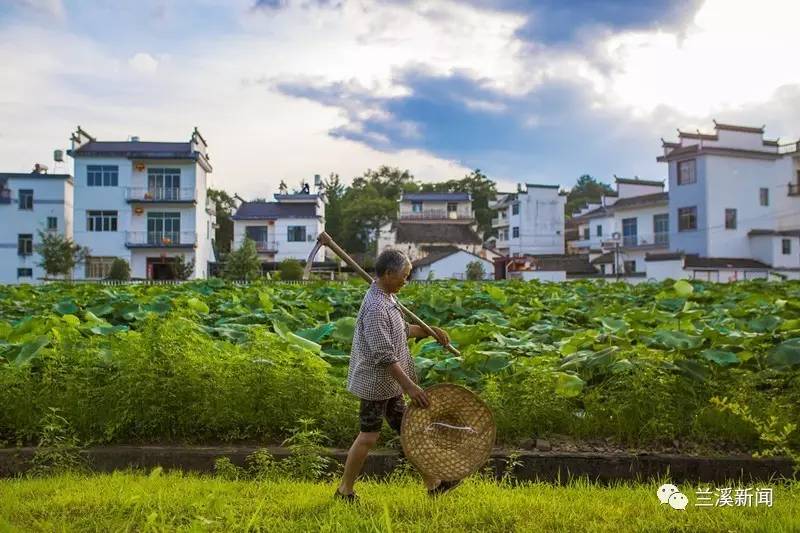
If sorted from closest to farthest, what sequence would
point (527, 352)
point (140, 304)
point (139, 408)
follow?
1. point (139, 408)
2. point (527, 352)
3. point (140, 304)

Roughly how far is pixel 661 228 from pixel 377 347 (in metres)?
38.7

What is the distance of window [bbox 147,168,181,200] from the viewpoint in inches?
1437

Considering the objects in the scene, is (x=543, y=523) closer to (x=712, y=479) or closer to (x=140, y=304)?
(x=712, y=479)

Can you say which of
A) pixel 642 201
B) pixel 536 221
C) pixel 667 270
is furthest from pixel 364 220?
pixel 667 270

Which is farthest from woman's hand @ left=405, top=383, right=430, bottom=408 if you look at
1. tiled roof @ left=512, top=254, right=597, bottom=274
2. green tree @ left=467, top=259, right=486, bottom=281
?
tiled roof @ left=512, top=254, right=597, bottom=274

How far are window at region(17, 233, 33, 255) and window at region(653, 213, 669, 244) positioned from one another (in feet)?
104

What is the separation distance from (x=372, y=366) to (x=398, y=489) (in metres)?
0.82

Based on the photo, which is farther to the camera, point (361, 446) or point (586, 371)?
point (586, 371)

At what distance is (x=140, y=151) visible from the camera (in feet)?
119

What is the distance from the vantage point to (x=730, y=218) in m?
35.4

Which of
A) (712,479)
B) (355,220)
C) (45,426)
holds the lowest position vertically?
(712,479)

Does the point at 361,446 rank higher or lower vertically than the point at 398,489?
higher

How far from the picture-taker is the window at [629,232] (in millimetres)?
41656

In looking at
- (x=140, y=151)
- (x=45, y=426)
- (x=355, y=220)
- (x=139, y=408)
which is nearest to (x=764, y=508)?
(x=139, y=408)
